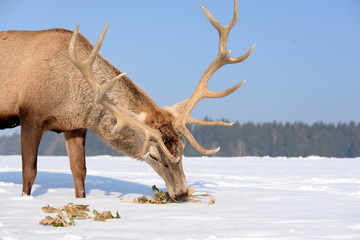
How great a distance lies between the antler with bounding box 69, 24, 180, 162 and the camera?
6531 millimetres

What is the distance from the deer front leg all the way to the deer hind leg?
79cm

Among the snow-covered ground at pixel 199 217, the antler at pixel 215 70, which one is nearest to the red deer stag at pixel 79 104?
the antler at pixel 215 70

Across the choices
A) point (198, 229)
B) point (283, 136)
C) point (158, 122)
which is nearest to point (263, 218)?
point (198, 229)

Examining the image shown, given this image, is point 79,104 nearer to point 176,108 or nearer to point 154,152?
point 176,108

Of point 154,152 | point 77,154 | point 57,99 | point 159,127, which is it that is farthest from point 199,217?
point 77,154

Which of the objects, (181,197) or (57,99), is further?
(57,99)

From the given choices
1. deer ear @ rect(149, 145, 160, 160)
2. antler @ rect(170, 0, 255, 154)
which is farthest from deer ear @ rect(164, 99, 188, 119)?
deer ear @ rect(149, 145, 160, 160)

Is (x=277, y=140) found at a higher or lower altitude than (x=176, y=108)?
lower

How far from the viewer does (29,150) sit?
7.39 meters

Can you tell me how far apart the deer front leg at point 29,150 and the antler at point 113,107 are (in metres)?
1.13

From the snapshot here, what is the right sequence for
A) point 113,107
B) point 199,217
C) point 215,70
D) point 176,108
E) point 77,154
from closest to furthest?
point 199,217 < point 113,107 < point 176,108 < point 215,70 < point 77,154

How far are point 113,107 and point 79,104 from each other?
96 centimetres

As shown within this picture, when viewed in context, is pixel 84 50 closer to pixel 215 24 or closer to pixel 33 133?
pixel 33 133

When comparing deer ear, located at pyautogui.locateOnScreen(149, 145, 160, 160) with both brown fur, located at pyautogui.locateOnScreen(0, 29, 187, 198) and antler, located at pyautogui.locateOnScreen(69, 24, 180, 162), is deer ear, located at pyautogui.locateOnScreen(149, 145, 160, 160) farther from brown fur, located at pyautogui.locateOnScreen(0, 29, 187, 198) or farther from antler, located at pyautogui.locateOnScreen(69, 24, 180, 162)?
brown fur, located at pyautogui.locateOnScreen(0, 29, 187, 198)
